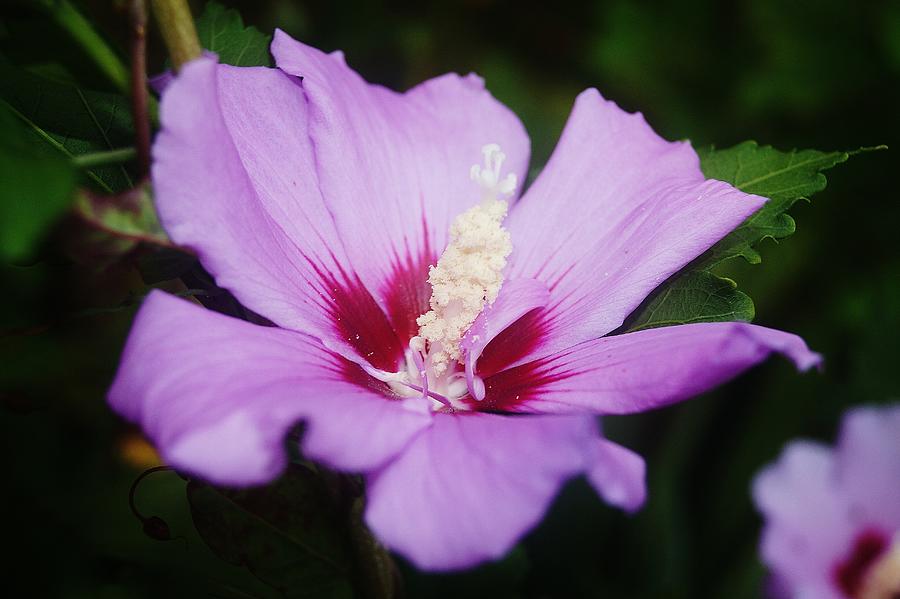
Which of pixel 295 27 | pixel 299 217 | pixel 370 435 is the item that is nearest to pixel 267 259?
pixel 299 217

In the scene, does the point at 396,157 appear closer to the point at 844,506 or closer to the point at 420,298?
the point at 420,298

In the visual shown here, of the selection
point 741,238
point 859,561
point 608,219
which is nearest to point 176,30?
point 608,219

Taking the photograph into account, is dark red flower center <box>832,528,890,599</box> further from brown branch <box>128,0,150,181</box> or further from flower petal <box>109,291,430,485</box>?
brown branch <box>128,0,150,181</box>

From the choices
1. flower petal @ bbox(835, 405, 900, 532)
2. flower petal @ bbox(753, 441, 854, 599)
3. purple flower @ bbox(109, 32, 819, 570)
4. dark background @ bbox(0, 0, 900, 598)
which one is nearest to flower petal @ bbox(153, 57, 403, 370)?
purple flower @ bbox(109, 32, 819, 570)

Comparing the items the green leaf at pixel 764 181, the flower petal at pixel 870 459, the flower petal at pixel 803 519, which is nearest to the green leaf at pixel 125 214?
the green leaf at pixel 764 181

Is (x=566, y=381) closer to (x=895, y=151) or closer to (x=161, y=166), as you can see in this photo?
(x=161, y=166)

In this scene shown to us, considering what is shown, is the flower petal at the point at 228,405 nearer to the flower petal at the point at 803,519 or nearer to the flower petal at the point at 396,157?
the flower petal at the point at 396,157
